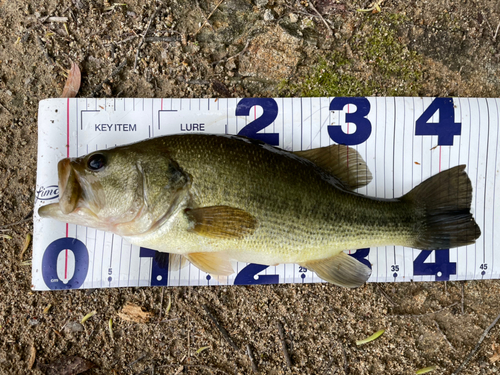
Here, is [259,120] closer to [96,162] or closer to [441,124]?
[96,162]

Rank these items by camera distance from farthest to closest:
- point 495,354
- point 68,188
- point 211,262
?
point 495,354 → point 211,262 → point 68,188

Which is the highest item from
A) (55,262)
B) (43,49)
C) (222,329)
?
(43,49)

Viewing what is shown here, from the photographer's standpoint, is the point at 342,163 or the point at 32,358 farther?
the point at 32,358

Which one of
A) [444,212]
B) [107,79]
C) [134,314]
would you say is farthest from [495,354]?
[107,79]

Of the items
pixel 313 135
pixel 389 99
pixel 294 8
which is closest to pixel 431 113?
pixel 389 99

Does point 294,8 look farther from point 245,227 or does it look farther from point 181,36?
point 245,227

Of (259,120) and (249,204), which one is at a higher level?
(259,120)

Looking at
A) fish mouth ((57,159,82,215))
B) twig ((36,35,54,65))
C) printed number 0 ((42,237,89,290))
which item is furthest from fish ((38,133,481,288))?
twig ((36,35,54,65))

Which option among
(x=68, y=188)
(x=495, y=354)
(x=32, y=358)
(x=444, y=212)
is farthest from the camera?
(x=495, y=354)

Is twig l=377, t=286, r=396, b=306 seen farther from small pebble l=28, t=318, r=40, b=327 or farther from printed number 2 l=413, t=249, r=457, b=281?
small pebble l=28, t=318, r=40, b=327
